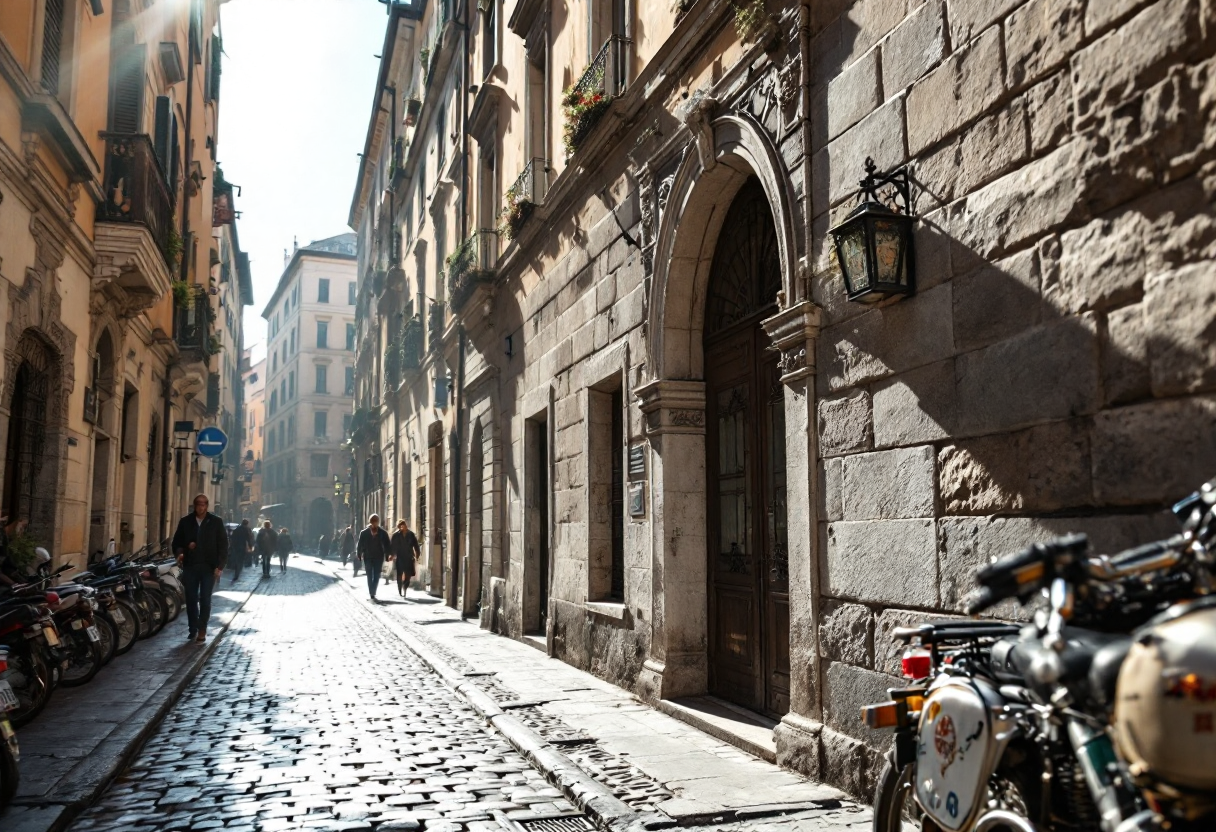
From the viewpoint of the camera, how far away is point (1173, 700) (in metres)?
2.14

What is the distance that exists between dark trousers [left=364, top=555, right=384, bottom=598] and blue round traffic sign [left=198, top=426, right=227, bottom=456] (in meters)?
4.04

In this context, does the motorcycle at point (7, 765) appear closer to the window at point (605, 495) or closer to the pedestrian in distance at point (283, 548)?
the window at point (605, 495)

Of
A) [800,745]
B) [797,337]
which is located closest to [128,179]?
[797,337]

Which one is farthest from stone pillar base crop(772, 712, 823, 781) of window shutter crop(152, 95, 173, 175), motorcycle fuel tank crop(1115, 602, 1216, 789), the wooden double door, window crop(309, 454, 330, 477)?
window crop(309, 454, 330, 477)

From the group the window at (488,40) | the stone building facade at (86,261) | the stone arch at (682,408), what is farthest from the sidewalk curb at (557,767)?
the window at (488,40)

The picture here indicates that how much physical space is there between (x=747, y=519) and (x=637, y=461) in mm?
1671

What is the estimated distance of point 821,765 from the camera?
5742 millimetres

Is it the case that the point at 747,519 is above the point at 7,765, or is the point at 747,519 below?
above

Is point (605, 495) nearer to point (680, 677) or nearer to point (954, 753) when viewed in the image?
point (680, 677)

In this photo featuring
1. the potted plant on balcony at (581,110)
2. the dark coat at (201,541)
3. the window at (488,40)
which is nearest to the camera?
the potted plant on balcony at (581,110)

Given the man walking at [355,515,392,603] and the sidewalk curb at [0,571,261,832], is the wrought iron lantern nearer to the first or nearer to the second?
the sidewalk curb at [0,571,261,832]

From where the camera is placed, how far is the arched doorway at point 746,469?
23.7 feet

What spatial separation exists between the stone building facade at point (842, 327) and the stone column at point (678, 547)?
19mm

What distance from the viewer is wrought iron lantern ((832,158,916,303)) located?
16.9 ft
